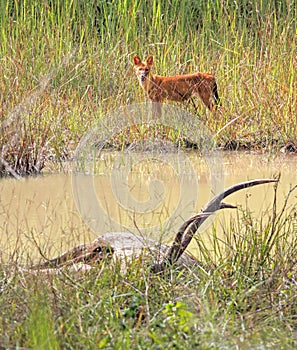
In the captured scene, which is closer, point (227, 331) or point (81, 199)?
point (227, 331)

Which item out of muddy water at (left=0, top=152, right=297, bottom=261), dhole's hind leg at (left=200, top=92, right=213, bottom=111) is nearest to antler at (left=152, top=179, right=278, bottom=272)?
muddy water at (left=0, top=152, right=297, bottom=261)

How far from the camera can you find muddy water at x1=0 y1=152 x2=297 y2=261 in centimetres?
480

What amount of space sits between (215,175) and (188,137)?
96cm

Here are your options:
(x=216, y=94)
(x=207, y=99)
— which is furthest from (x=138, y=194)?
(x=216, y=94)

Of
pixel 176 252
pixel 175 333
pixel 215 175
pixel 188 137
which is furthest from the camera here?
pixel 188 137

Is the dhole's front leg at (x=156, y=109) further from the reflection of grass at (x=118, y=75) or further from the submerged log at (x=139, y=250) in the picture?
the submerged log at (x=139, y=250)

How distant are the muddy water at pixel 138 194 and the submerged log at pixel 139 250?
1.63 ft

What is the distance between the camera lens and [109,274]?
11.1 ft

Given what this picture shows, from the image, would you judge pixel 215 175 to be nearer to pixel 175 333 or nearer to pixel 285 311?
pixel 285 311

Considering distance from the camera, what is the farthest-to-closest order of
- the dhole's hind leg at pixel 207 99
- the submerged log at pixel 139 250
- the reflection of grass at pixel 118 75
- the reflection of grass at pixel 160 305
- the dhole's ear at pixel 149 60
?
the dhole's hind leg at pixel 207 99 → the dhole's ear at pixel 149 60 → the reflection of grass at pixel 118 75 → the submerged log at pixel 139 250 → the reflection of grass at pixel 160 305

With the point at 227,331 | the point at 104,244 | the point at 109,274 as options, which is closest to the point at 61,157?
the point at 104,244

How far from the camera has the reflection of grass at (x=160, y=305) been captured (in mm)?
2721

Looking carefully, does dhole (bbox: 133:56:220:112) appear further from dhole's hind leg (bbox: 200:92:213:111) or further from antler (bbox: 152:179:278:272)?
antler (bbox: 152:179:278:272)

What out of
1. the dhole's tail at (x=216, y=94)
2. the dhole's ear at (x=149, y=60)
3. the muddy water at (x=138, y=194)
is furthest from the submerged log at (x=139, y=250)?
the dhole's tail at (x=216, y=94)
